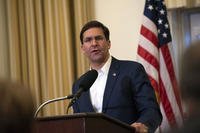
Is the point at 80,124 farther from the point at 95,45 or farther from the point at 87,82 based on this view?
the point at 95,45

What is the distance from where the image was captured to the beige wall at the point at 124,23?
465 cm

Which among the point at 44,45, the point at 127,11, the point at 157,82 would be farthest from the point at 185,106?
the point at 44,45

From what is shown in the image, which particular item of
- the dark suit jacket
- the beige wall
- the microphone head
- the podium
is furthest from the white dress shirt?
the beige wall

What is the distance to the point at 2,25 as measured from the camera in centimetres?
520

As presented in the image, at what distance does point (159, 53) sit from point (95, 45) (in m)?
1.20

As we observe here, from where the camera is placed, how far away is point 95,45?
325cm

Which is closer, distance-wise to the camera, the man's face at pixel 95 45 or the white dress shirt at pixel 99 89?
the white dress shirt at pixel 99 89

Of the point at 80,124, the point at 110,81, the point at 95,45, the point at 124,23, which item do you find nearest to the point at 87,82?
the point at 80,124

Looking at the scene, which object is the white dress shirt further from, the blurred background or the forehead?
the blurred background

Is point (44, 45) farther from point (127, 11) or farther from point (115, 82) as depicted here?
point (115, 82)

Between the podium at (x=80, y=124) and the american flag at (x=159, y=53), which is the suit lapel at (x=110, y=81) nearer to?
the podium at (x=80, y=124)

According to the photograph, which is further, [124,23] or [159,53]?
[124,23]

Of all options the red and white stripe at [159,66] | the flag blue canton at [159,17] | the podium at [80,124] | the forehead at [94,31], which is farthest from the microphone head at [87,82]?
the flag blue canton at [159,17]

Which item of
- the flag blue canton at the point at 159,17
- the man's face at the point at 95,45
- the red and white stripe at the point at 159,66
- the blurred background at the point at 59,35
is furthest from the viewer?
the blurred background at the point at 59,35
